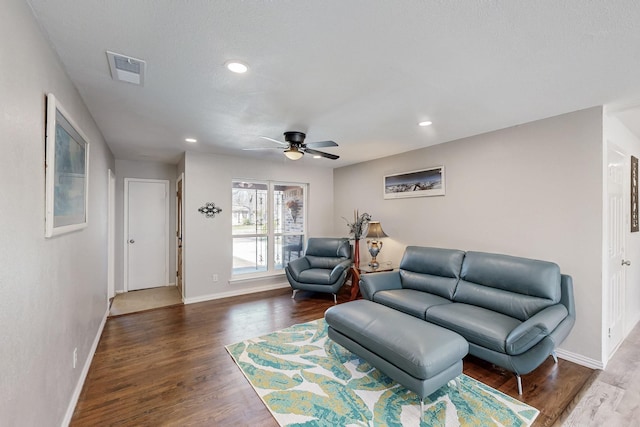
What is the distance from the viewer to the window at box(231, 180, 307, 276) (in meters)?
5.07

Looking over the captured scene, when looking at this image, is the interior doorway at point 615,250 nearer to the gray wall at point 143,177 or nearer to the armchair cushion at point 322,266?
the armchair cushion at point 322,266

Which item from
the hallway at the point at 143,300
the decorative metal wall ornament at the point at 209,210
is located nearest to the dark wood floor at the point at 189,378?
the hallway at the point at 143,300

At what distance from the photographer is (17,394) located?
123cm

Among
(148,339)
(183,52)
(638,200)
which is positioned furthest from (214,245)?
A: (638,200)

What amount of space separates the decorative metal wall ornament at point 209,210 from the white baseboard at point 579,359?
187 inches

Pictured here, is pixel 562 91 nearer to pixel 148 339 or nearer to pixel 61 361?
pixel 61 361

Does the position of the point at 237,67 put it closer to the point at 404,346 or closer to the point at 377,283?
the point at 404,346

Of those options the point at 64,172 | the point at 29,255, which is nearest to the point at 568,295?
the point at 29,255

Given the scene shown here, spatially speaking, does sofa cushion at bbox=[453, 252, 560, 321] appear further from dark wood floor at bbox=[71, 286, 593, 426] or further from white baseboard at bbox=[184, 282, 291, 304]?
white baseboard at bbox=[184, 282, 291, 304]

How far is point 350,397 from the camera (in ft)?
7.12

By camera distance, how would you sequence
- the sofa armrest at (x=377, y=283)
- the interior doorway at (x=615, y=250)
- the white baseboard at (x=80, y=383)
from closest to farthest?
the white baseboard at (x=80, y=383) → the interior doorway at (x=615, y=250) → the sofa armrest at (x=377, y=283)

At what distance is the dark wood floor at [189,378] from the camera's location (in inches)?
78.9

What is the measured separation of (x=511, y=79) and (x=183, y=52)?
2.30 metres

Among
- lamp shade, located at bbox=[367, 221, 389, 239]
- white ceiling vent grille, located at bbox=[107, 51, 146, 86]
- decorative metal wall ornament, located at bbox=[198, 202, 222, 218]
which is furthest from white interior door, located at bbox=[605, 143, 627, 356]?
decorative metal wall ornament, located at bbox=[198, 202, 222, 218]
